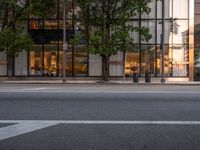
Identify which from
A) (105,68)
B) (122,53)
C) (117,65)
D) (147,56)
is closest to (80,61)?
(117,65)

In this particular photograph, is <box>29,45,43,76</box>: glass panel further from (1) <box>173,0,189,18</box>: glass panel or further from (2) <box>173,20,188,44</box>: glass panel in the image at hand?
(1) <box>173,0,189,18</box>: glass panel

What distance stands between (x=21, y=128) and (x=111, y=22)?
2384cm

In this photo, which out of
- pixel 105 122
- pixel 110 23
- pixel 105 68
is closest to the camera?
pixel 105 122

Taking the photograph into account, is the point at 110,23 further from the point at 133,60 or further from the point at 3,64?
the point at 3,64

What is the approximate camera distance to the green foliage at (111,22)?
32.2 m

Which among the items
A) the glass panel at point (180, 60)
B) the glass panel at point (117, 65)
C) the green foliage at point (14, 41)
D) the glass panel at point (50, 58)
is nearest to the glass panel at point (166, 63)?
the glass panel at point (180, 60)

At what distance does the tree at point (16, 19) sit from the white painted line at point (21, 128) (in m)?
22.2

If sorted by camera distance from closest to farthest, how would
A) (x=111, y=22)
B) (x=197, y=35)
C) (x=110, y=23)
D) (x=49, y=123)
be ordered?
(x=49, y=123) → (x=111, y=22) → (x=110, y=23) → (x=197, y=35)

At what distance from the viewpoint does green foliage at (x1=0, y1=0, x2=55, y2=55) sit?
3195cm

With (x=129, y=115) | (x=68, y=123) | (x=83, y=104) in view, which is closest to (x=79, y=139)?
(x=68, y=123)

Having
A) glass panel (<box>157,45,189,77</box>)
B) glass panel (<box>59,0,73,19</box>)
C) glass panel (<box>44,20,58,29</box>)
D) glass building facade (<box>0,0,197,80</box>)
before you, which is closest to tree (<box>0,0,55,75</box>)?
glass panel (<box>59,0,73,19</box>)

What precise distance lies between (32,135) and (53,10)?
27.7 m

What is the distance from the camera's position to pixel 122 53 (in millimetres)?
36031

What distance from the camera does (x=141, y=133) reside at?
924 cm
